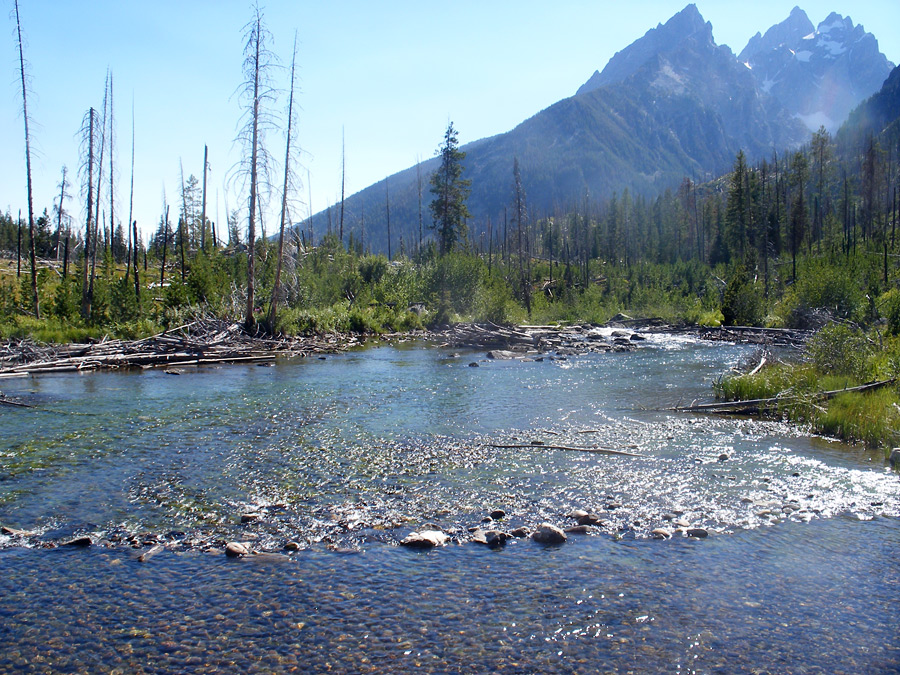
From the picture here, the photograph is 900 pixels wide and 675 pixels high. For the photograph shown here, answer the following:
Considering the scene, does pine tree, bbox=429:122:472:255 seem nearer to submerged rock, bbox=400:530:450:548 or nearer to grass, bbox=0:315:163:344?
grass, bbox=0:315:163:344

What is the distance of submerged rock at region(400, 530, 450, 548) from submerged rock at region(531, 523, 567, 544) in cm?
121

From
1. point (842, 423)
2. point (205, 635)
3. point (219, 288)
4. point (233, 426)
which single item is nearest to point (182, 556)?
point (205, 635)

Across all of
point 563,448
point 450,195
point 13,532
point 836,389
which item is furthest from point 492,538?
point 450,195

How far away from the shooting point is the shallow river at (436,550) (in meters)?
5.25

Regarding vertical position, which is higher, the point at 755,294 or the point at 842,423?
the point at 755,294

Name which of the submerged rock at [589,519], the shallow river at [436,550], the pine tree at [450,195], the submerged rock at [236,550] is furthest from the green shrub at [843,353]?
the pine tree at [450,195]

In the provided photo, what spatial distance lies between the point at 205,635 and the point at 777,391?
14.4 m

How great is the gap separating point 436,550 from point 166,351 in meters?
21.8

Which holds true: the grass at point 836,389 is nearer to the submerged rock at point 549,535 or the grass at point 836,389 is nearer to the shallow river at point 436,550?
the shallow river at point 436,550

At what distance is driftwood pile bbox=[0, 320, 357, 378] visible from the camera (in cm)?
2188

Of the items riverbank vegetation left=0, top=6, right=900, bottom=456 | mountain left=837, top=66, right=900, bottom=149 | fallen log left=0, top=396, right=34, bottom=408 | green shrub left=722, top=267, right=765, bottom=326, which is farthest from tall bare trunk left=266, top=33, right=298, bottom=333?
mountain left=837, top=66, right=900, bottom=149

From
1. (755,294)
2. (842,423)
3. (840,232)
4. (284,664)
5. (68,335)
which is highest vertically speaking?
(840,232)

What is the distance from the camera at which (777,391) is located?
14.8m

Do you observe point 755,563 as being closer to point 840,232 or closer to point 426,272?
point 426,272
